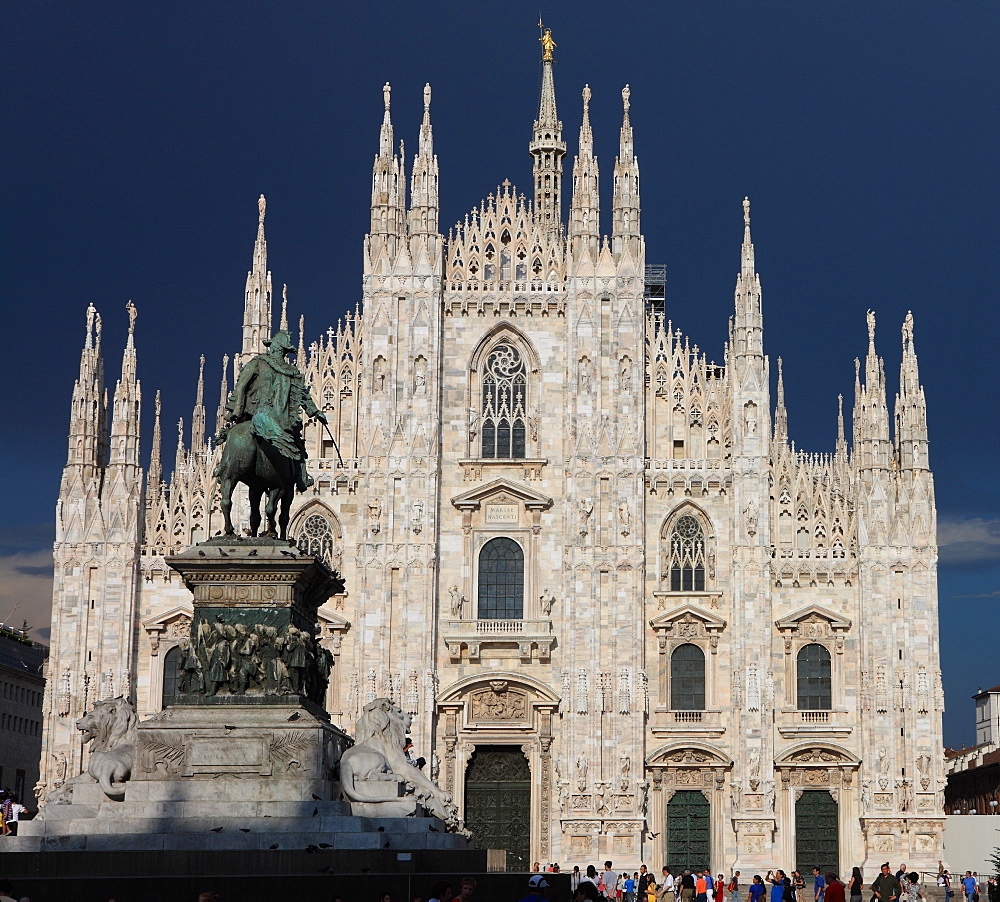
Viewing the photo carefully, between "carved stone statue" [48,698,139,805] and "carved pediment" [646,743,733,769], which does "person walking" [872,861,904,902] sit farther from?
"carved pediment" [646,743,733,769]

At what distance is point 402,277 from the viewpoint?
1842 inches

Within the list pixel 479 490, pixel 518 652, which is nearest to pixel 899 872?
pixel 518 652

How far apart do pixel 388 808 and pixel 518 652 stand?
27204 millimetres

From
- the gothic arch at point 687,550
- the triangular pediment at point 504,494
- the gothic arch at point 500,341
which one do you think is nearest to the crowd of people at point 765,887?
the gothic arch at point 687,550

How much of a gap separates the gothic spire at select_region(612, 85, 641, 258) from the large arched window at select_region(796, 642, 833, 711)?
12.7 m

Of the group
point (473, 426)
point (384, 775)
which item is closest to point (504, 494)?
point (473, 426)

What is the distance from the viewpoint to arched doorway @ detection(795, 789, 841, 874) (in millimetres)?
44500

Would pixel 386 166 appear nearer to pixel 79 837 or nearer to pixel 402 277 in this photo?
pixel 402 277

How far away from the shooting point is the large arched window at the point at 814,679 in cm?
4528

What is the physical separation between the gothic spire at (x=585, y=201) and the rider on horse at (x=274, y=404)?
28.2 m

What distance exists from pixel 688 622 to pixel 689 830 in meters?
5.84

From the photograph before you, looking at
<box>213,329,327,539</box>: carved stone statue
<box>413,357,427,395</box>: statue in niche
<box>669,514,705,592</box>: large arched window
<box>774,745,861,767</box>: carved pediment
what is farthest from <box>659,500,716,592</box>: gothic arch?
<box>213,329,327,539</box>: carved stone statue

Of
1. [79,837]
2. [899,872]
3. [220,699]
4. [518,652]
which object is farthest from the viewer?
[518,652]

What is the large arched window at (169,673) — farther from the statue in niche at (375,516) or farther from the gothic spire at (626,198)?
the gothic spire at (626,198)
